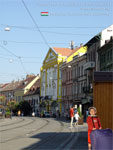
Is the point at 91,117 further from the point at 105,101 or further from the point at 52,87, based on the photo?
the point at 52,87

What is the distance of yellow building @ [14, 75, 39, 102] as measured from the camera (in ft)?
369

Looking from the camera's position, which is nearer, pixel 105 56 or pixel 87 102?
pixel 105 56

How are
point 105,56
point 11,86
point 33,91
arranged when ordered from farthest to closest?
1. point 11,86
2. point 33,91
3. point 105,56

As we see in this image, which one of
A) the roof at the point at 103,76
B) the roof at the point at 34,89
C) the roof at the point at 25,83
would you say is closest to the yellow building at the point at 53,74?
the roof at the point at 34,89

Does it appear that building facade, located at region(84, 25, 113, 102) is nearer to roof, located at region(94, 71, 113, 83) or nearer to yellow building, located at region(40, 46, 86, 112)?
yellow building, located at region(40, 46, 86, 112)

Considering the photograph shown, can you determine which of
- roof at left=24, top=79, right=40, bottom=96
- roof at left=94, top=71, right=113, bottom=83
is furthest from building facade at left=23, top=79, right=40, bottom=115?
roof at left=94, top=71, right=113, bottom=83

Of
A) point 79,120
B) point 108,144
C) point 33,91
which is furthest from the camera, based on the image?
point 33,91

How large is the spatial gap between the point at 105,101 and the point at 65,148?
85.4 inches

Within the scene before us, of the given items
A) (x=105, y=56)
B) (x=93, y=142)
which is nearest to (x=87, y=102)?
(x=105, y=56)

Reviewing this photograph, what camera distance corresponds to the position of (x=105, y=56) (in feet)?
163

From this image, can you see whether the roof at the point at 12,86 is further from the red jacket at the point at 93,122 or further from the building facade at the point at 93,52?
the red jacket at the point at 93,122

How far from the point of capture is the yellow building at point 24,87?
11236 cm

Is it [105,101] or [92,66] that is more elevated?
[92,66]

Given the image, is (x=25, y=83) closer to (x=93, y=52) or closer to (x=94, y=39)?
(x=93, y=52)
